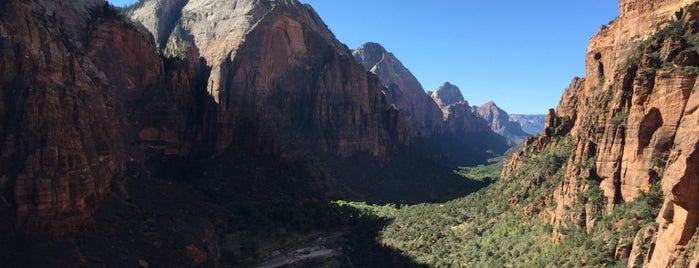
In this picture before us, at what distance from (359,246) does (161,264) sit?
30.0 metres

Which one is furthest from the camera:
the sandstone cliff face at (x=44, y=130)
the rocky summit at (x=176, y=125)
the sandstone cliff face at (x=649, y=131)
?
the rocky summit at (x=176, y=125)

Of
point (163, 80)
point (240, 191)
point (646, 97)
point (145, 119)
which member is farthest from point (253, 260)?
point (646, 97)

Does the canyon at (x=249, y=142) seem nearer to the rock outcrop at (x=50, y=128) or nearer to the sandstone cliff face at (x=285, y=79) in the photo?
the rock outcrop at (x=50, y=128)

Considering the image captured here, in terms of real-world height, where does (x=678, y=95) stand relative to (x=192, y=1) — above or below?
below

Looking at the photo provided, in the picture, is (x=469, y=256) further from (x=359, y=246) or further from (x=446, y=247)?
(x=359, y=246)

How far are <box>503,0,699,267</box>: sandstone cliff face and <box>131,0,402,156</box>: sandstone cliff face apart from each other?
2932 inches

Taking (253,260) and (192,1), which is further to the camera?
(192,1)

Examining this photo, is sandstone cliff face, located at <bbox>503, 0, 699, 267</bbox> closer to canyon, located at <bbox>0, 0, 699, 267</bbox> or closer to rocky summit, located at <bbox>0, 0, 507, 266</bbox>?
canyon, located at <bbox>0, 0, 699, 267</bbox>

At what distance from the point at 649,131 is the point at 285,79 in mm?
106266

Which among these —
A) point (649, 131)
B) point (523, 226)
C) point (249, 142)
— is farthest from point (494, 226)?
point (249, 142)

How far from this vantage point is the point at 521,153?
276 ft

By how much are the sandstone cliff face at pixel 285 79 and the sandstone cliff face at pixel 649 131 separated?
74461 millimetres

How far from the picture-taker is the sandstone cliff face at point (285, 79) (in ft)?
386

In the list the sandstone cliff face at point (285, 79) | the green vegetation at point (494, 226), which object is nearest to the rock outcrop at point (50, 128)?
the green vegetation at point (494, 226)
